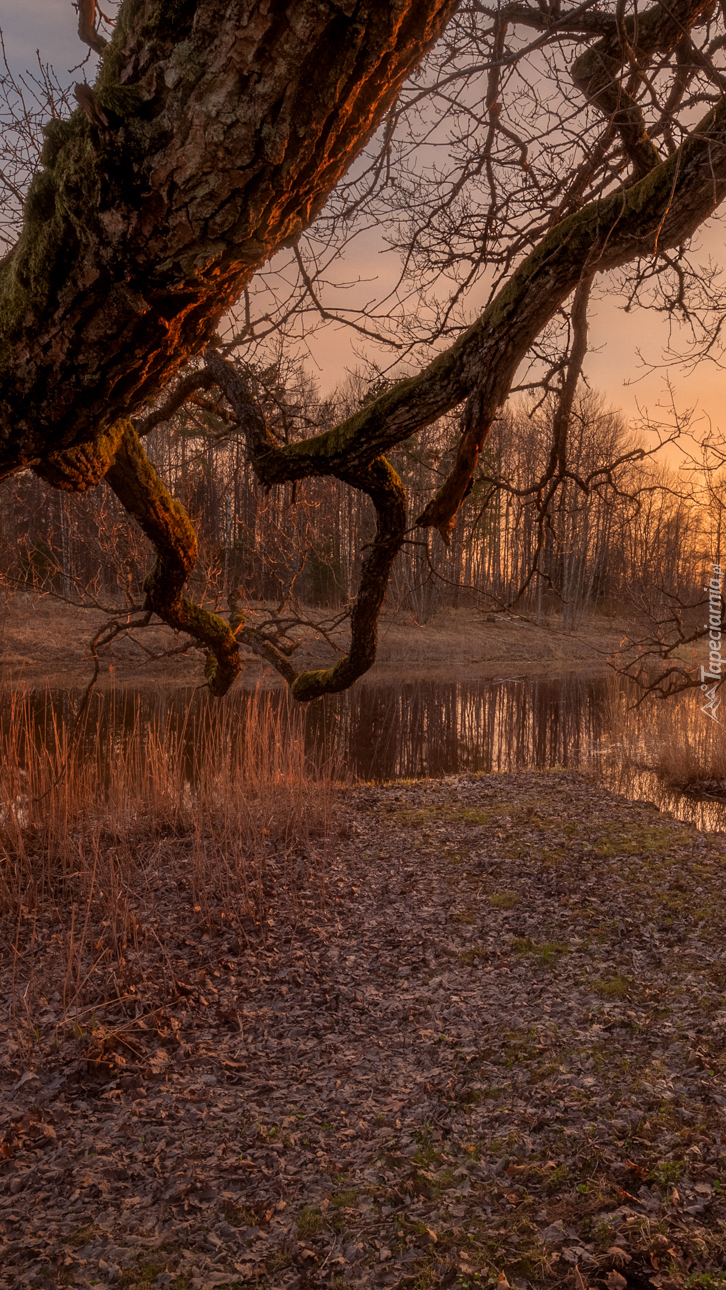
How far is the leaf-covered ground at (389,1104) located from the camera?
2342mm

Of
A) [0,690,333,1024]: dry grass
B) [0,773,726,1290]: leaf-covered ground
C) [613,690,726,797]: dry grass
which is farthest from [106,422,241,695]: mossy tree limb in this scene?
[613,690,726,797]: dry grass

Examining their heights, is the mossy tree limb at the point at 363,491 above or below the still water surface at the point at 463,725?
above

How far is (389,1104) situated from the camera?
312cm

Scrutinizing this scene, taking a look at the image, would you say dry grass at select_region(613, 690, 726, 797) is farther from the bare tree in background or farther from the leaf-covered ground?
the bare tree in background

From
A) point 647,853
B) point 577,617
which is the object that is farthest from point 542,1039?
point 577,617

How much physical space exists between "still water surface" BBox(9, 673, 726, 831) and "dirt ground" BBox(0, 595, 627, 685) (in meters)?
1.36

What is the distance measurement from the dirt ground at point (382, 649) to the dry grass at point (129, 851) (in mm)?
8100

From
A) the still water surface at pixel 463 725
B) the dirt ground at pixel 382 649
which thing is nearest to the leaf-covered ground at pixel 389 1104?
the still water surface at pixel 463 725

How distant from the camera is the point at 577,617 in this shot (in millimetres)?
28609

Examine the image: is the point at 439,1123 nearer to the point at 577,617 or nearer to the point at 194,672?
the point at 194,672

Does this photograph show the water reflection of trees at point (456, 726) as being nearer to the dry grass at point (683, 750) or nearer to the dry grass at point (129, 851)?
the dry grass at point (683, 750)

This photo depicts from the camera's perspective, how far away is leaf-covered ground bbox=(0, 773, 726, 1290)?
234 centimetres

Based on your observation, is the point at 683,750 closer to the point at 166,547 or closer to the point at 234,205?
the point at 166,547

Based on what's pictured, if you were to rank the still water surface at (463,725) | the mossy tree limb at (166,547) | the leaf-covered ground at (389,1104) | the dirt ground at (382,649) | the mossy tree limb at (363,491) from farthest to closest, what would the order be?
the dirt ground at (382,649) → the still water surface at (463,725) → the mossy tree limb at (166,547) → the mossy tree limb at (363,491) → the leaf-covered ground at (389,1104)
